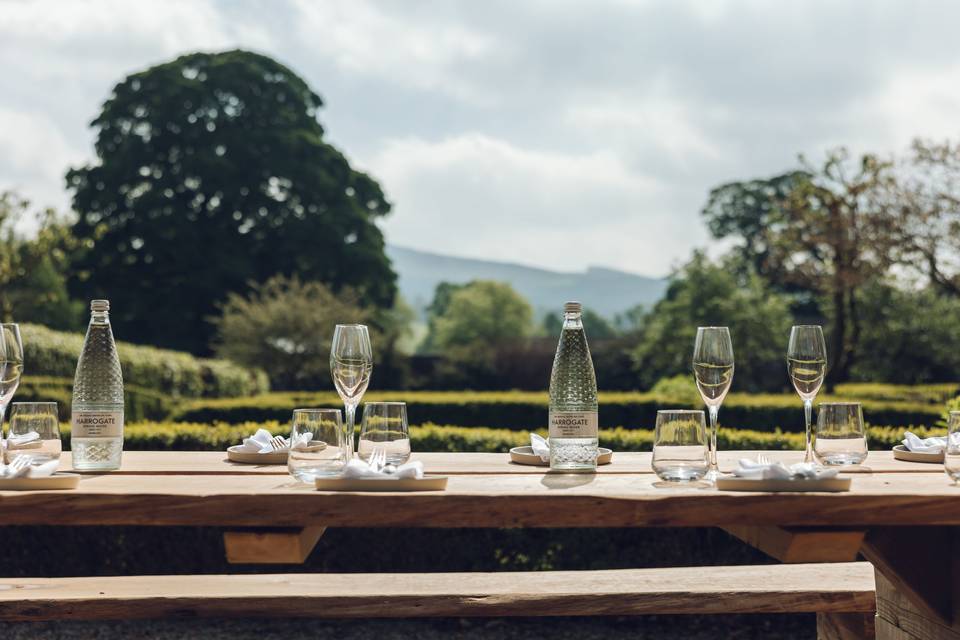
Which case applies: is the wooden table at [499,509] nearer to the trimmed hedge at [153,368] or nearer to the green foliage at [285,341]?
the trimmed hedge at [153,368]

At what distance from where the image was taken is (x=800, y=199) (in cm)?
1695

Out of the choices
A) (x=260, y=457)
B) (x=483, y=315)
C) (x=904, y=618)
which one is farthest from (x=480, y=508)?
(x=483, y=315)

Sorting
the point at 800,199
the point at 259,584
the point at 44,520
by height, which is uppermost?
the point at 800,199

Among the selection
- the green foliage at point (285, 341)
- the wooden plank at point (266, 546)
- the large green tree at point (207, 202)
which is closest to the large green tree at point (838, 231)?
the green foliage at point (285, 341)

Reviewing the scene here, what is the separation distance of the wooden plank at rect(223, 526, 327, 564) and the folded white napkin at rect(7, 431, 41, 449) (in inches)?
28.5

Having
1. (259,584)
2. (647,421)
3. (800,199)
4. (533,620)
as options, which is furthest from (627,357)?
(259,584)

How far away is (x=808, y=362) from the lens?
275 centimetres

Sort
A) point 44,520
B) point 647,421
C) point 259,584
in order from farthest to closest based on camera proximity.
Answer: point 647,421 → point 259,584 → point 44,520

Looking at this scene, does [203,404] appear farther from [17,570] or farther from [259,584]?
[259,584]

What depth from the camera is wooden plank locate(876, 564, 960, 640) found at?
2.84 metres

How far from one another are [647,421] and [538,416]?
129cm

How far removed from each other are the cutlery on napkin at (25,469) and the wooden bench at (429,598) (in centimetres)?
122

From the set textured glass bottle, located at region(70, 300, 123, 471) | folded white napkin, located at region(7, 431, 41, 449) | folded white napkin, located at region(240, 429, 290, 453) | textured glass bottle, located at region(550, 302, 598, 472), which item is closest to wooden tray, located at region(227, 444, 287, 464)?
folded white napkin, located at region(240, 429, 290, 453)

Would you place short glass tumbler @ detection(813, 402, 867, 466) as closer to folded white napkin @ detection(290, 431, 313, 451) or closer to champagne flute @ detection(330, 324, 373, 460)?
champagne flute @ detection(330, 324, 373, 460)
